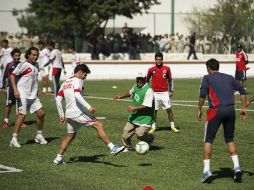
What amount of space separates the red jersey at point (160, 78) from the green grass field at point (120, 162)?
1.09 meters

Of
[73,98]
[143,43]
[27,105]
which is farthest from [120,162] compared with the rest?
[143,43]

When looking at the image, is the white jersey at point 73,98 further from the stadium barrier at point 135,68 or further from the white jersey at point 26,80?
the stadium barrier at point 135,68

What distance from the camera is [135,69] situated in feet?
143

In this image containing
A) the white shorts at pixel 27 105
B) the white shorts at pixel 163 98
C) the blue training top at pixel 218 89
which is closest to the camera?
the blue training top at pixel 218 89

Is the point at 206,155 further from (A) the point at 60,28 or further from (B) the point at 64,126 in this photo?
(A) the point at 60,28

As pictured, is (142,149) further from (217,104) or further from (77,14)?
(77,14)

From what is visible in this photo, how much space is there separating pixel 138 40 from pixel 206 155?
1461 inches

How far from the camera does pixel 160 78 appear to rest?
18328 millimetres

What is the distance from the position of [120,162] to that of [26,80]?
335 centimetres

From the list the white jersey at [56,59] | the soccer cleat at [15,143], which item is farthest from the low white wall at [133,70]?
the soccer cleat at [15,143]

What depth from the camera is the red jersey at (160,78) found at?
60.0 ft

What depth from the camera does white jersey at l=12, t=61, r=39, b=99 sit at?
1566 cm

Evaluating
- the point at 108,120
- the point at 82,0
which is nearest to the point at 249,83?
the point at 82,0

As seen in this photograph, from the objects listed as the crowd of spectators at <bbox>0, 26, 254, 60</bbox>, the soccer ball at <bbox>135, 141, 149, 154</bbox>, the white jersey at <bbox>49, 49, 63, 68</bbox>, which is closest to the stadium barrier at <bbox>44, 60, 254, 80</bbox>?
the crowd of spectators at <bbox>0, 26, 254, 60</bbox>
